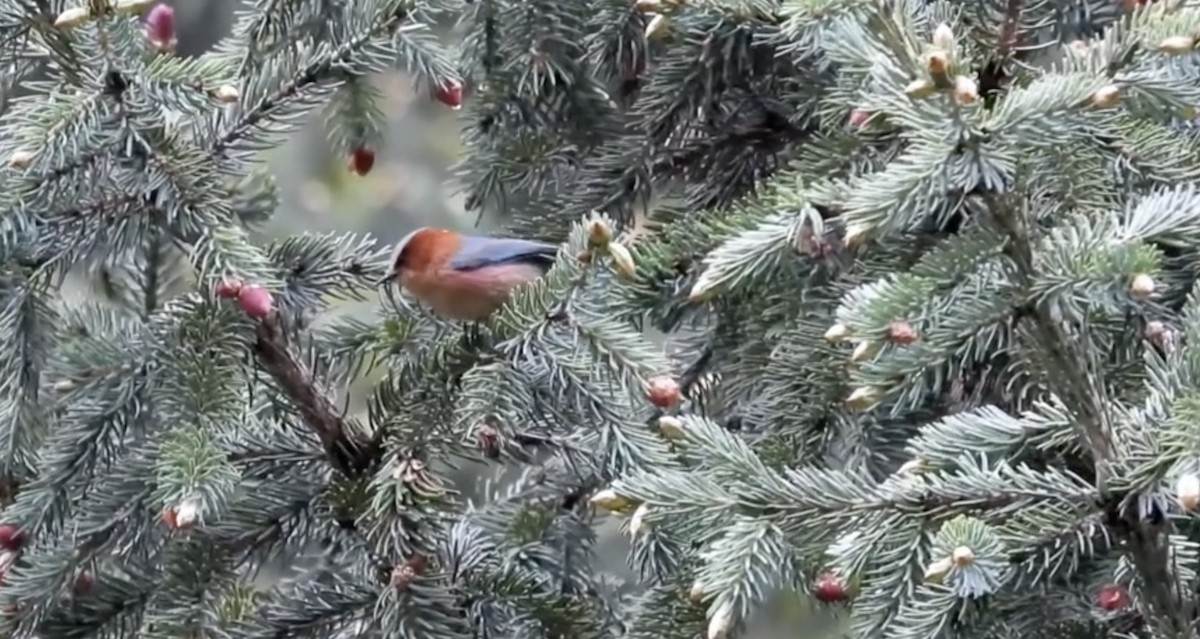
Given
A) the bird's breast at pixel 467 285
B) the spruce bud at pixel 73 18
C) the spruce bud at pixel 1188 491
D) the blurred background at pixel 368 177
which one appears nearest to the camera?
the spruce bud at pixel 1188 491

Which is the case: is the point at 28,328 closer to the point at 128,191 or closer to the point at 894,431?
the point at 128,191

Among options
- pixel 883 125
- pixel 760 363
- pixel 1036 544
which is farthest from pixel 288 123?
pixel 1036 544

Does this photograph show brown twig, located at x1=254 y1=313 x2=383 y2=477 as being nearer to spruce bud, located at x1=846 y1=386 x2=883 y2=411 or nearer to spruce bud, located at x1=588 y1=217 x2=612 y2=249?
spruce bud, located at x1=588 y1=217 x2=612 y2=249

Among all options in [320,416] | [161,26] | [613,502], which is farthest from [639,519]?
[161,26]

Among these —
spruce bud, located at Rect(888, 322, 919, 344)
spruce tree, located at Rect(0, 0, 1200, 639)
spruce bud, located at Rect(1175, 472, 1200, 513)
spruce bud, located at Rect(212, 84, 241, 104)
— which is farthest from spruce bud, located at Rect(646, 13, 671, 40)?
spruce bud, located at Rect(1175, 472, 1200, 513)

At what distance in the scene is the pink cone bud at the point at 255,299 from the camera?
125 centimetres

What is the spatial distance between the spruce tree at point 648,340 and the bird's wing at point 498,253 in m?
0.03

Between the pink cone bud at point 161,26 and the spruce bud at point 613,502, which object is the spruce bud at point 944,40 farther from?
the pink cone bud at point 161,26

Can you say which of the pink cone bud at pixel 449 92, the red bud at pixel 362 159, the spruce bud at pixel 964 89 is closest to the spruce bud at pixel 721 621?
the spruce bud at pixel 964 89

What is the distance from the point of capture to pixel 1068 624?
1.23 metres

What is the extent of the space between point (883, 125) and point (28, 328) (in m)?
0.74

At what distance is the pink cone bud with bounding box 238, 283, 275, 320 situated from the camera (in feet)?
4.09

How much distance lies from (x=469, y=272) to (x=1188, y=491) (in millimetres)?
1062

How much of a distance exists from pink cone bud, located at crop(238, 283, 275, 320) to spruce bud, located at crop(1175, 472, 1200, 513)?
70 centimetres
